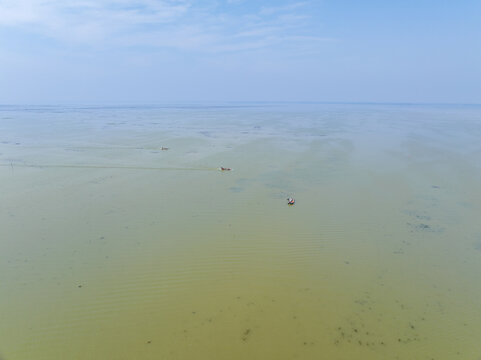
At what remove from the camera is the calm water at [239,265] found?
248 inches

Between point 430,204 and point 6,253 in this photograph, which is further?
point 430,204

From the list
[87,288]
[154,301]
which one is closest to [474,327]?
[154,301]

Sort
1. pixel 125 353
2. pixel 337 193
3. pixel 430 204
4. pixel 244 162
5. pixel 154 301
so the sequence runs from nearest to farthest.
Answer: pixel 125 353
pixel 154 301
pixel 430 204
pixel 337 193
pixel 244 162

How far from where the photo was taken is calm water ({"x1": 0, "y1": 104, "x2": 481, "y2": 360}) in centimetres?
629

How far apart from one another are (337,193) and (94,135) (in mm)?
30586

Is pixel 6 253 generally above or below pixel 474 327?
above

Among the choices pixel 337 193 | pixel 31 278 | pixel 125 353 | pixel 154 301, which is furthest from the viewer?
pixel 337 193

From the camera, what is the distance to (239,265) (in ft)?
29.2

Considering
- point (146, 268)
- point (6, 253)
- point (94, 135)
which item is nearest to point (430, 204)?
point (146, 268)

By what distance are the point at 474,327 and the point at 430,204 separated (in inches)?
320

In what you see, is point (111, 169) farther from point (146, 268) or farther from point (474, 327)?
point (474, 327)

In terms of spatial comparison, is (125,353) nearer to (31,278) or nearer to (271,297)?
(271,297)

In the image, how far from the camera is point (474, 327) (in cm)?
676

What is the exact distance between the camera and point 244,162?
2227 centimetres
